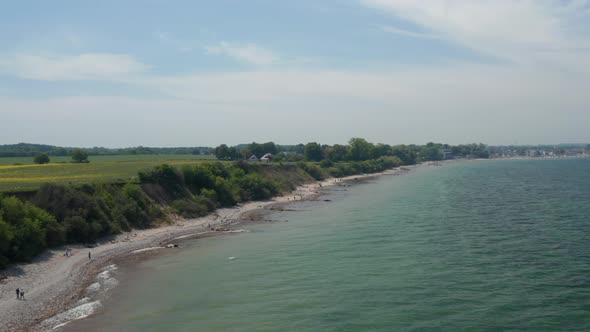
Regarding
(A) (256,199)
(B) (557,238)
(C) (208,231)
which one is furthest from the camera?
(A) (256,199)

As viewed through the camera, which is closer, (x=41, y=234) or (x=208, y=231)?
(x=41, y=234)

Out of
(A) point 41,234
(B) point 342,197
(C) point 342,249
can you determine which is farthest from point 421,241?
(B) point 342,197

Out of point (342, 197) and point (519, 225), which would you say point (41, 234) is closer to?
point (519, 225)

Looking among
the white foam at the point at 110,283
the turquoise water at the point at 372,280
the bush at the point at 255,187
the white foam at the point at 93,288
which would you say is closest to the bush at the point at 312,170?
the bush at the point at 255,187

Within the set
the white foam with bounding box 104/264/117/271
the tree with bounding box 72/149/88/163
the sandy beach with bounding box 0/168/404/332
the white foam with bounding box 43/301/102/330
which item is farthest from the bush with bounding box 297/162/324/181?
the white foam with bounding box 43/301/102/330

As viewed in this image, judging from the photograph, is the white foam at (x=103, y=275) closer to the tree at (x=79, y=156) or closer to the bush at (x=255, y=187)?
the bush at (x=255, y=187)

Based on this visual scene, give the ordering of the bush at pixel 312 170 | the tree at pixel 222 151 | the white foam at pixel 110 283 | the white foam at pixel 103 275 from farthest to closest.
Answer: the tree at pixel 222 151, the bush at pixel 312 170, the white foam at pixel 103 275, the white foam at pixel 110 283

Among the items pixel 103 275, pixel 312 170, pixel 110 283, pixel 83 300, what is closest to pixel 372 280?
pixel 110 283
